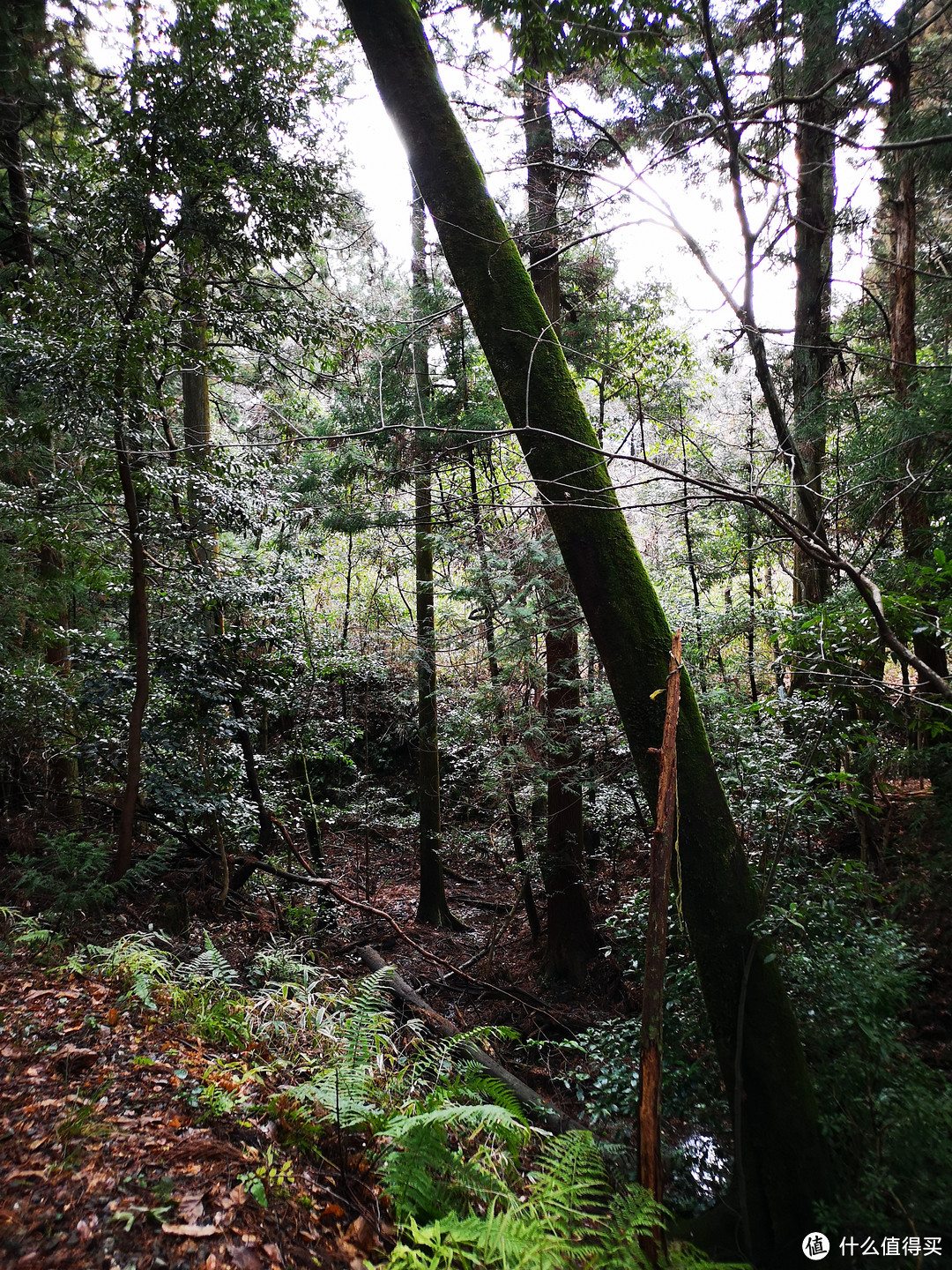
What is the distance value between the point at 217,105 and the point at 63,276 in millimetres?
2086

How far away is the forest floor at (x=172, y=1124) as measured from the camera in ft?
6.69

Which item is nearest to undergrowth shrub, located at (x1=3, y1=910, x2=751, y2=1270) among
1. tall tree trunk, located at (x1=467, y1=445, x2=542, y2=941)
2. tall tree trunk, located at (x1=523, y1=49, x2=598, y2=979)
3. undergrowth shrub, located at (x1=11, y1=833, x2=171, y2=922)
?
undergrowth shrub, located at (x1=11, y1=833, x2=171, y2=922)

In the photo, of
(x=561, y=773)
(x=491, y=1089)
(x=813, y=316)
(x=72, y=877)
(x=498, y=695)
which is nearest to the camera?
(x=491, y=1089)

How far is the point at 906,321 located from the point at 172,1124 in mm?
8963

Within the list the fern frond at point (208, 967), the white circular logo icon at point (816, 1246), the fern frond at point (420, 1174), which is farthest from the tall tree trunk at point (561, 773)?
the fern frond at point (420, 1174)

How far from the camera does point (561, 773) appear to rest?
688 cm

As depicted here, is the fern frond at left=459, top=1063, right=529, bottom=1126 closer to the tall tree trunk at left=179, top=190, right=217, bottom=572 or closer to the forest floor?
the forest floor

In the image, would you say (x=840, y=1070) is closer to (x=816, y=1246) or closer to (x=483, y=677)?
(x=816, y=1246)

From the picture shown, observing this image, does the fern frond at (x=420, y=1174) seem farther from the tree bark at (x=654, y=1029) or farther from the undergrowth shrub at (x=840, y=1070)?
the undergrowth shrub at (x=840, y=1070)

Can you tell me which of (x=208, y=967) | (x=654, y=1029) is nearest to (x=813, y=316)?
(x=654, y=1029)

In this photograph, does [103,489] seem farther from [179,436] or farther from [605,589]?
[605,589]

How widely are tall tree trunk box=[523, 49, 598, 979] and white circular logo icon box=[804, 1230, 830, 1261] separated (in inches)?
168

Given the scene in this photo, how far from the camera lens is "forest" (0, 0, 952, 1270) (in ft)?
Answer: 8.55

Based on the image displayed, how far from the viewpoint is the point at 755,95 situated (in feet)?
16.2
